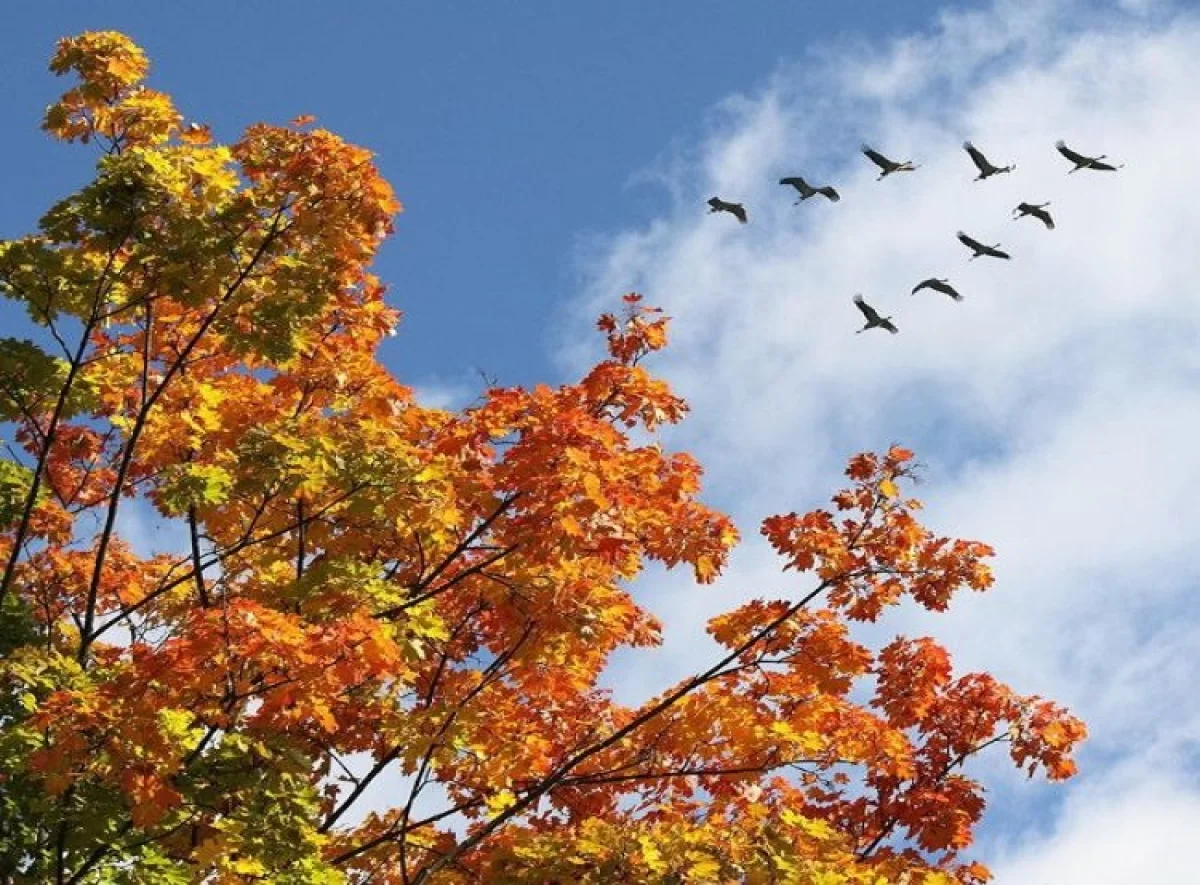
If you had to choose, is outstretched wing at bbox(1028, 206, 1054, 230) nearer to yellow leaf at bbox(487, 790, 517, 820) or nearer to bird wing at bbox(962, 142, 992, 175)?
bird wing at bbox(962, 142, 992, 175)

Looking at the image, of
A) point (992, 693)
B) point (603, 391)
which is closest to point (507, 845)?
point (603, 391)

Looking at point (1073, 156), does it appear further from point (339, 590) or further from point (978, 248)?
point (339, 590)

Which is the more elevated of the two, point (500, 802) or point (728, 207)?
point (728, 207)

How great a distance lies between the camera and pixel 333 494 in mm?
13109

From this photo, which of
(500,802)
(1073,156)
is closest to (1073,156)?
(1073,156)

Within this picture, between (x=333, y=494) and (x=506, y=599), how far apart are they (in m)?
1.84

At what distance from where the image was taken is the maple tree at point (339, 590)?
36.8 feet

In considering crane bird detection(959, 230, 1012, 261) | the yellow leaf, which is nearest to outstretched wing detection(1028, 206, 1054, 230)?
crane bird detection(959, 230, 1012, 261)

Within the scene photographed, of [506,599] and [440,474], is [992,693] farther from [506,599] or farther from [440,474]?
[440,474]

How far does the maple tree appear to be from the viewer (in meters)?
11.2

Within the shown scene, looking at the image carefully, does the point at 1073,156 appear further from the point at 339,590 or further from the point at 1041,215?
the point at 339,590

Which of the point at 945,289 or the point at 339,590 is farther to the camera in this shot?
the point at 945,289

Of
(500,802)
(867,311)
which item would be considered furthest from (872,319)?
(500,802)

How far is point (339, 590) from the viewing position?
11.8m
